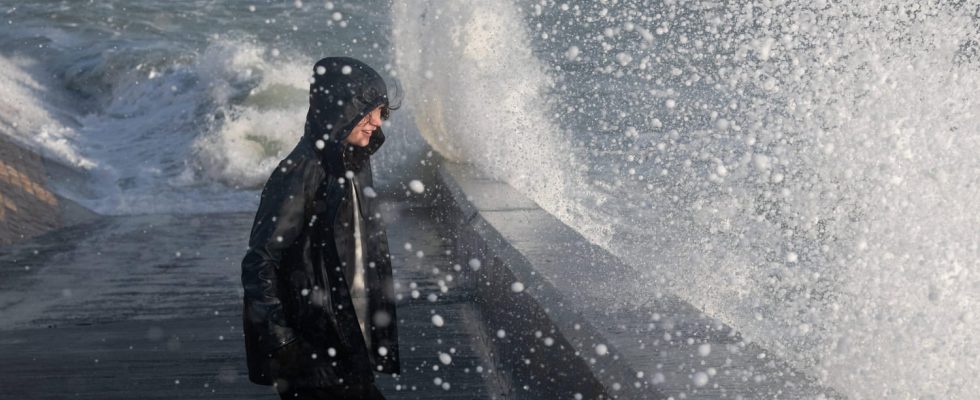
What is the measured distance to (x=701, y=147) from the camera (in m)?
13.4

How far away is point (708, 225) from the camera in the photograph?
8734 mm

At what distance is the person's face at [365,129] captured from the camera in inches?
123

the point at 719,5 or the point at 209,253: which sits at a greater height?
the point at 209,253

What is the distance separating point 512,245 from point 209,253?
2983mm

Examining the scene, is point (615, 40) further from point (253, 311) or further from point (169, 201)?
point (253, 311)

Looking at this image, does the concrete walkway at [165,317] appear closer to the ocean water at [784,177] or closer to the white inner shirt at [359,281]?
the ocean water at [784,177]

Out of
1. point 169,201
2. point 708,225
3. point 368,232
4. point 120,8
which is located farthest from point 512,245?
point 120,8

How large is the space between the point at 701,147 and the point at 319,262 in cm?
1075

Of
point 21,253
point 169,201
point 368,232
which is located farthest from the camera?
point 169,201

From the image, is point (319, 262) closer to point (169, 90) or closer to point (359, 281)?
point (359, 281)

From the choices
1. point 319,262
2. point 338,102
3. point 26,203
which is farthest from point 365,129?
point 26,203

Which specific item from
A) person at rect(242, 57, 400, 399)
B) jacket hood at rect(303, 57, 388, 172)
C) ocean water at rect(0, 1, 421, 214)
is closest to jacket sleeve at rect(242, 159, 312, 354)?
person at rect(242, 57, 400, 399)

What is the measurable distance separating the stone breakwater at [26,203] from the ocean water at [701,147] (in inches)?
29.0

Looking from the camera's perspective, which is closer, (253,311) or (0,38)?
(253,311)
